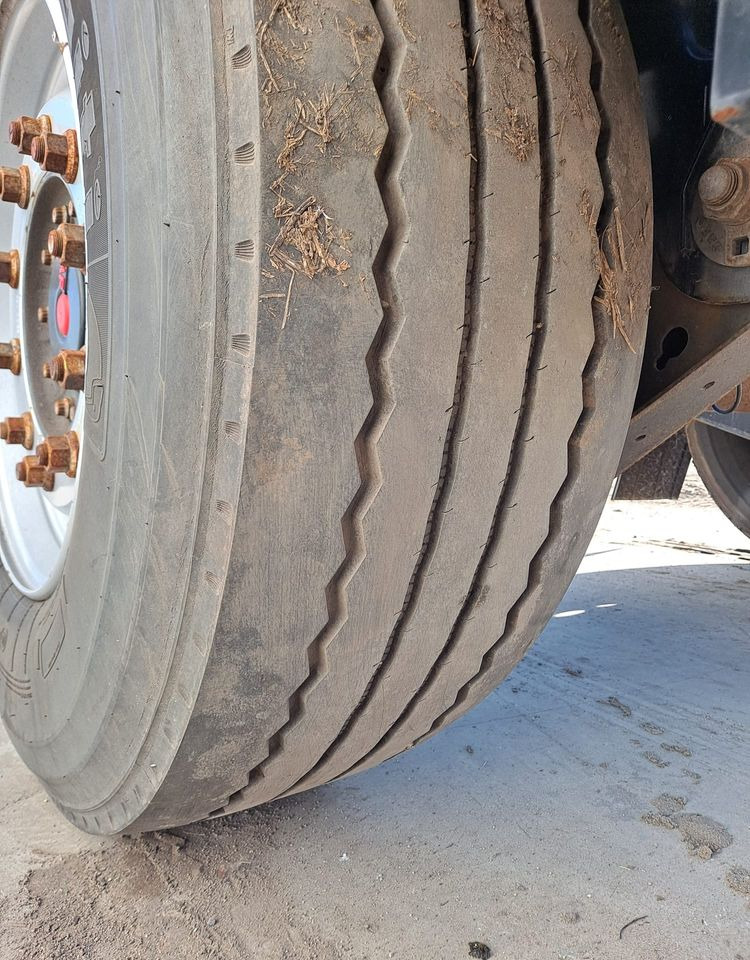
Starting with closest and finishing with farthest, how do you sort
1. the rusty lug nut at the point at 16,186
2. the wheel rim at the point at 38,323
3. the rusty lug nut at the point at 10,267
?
the wheel rim at the point at 38,323, the rusty lug nut at the point at 16,186, the rusty lug nut at the point at 10,267

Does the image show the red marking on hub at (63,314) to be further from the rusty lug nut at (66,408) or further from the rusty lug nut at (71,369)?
the rusty lug nut at (71,369)

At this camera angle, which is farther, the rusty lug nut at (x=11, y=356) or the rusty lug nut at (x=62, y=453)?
the rusty lug nut at (x=11, y=356)

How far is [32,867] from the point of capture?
50.4 inches

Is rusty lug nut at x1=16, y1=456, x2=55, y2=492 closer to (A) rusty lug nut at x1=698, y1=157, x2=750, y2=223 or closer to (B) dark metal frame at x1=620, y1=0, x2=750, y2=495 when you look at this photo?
(B) dark metal frame at x1=620, y1=0, x2=750, y2=495

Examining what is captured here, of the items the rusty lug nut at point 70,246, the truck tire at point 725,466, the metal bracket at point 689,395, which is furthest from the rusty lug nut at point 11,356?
the truck tire at point 725,466

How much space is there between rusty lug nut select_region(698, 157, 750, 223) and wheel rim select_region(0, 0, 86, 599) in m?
0.91

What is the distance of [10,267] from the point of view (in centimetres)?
166

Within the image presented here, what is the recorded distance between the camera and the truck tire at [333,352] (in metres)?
0.80

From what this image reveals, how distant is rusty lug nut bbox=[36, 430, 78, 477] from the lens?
128 centimetres

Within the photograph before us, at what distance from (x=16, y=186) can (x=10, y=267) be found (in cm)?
19

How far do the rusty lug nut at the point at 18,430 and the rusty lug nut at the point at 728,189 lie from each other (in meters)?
1.29

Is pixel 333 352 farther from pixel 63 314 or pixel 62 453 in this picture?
pixel 63 314

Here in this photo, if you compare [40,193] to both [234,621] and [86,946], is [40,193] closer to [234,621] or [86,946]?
[234,621]

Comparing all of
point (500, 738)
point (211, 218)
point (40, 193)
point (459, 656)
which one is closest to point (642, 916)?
point (459, 656)
